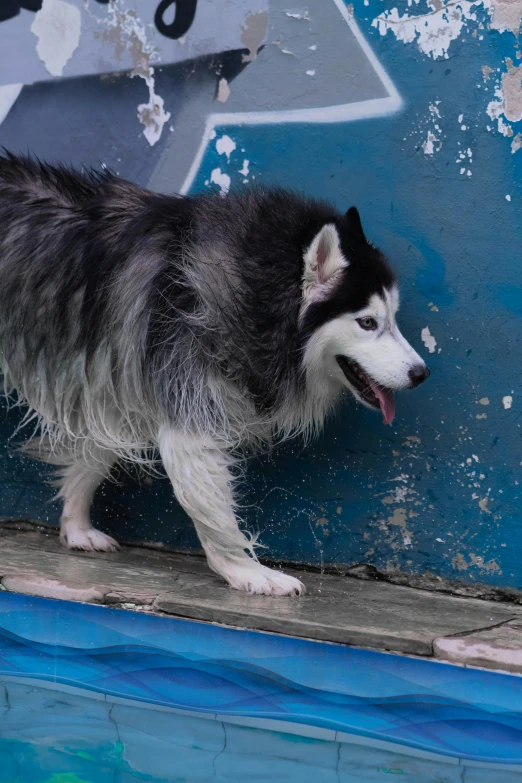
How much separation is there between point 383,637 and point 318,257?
1.31 m

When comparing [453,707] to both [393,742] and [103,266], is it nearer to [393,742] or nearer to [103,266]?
[393,742]

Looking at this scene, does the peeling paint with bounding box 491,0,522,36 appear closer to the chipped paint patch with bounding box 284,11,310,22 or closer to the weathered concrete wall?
the weathered concrete wall

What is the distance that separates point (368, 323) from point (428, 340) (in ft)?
1.68

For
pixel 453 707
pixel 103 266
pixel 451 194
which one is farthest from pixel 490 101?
pixel 453 707

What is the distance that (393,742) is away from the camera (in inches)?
111

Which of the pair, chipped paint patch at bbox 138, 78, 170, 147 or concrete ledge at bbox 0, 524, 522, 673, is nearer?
concrete ledge at bbox 0, 524, 522, 673

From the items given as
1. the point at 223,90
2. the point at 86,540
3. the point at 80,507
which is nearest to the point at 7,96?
the point at 223,90

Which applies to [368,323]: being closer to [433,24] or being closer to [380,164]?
[380,164]

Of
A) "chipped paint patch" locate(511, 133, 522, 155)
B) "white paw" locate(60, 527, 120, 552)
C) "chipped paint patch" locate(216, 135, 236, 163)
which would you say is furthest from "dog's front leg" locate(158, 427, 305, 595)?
"chipped paint patch" locate(511, 133, 522, 155)

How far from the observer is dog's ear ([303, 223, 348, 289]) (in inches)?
132

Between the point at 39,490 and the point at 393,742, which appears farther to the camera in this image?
Answer: the point at 39,490

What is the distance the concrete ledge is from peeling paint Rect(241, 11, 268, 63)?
216 centimetres

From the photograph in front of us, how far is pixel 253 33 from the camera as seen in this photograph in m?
3.98

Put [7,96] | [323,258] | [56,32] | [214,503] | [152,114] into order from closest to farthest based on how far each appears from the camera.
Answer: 1. [323,258]
2. [214,503]
3. [152,114]
4. [56,32]
5. [7,96]
